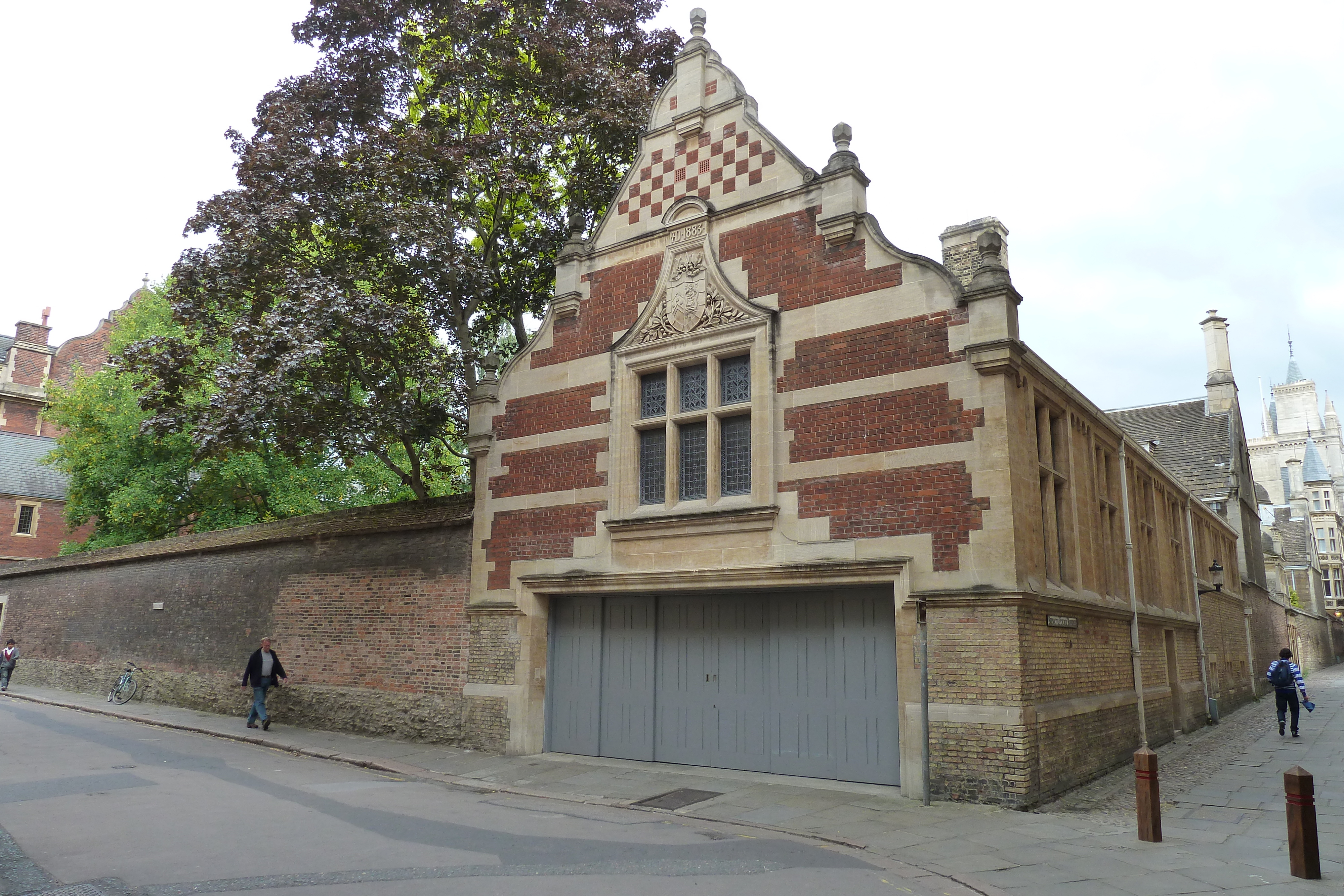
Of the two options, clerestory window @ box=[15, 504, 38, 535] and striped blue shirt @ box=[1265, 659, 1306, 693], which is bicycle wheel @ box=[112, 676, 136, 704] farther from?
clerestory window @ box=[15, 504, 38, 535]

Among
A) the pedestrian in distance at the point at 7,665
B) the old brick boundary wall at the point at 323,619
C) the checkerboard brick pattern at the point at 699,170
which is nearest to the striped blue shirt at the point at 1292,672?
the checkerboard brick pattern at the point at 699,170

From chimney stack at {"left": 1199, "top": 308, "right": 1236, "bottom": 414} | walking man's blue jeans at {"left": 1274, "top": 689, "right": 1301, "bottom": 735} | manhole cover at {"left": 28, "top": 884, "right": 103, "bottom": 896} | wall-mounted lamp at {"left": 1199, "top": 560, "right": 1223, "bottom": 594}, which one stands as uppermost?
chimney stack at {"left": 1199, "top": 308, "right": 1236, "bottom": 414}

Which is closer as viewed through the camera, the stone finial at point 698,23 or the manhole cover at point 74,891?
the manhole cover at point 74,891

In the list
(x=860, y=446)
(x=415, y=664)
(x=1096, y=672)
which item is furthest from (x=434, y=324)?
(x=1096, y=672)

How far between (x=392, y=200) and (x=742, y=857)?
12597 millimetres

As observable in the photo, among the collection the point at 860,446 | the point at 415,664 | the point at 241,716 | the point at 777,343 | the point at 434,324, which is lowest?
the point at 241,716

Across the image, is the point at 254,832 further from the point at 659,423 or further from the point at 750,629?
the point at 659,423

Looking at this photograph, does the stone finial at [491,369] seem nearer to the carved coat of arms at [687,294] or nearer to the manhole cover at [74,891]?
the carved coat of arms at [687,294]

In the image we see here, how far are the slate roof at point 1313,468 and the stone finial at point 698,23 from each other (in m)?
98.1

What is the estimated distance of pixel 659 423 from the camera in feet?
42.2

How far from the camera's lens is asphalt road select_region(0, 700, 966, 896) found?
6426mm

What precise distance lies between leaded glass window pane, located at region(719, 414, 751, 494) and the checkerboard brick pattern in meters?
3.42

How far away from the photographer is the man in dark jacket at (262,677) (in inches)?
614

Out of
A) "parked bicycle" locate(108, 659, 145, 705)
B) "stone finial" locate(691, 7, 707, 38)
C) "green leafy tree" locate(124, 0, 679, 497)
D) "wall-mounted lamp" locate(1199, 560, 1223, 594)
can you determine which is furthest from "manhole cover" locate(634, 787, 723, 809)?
"parked bicycle" locate(108, 659, 145, 705)
